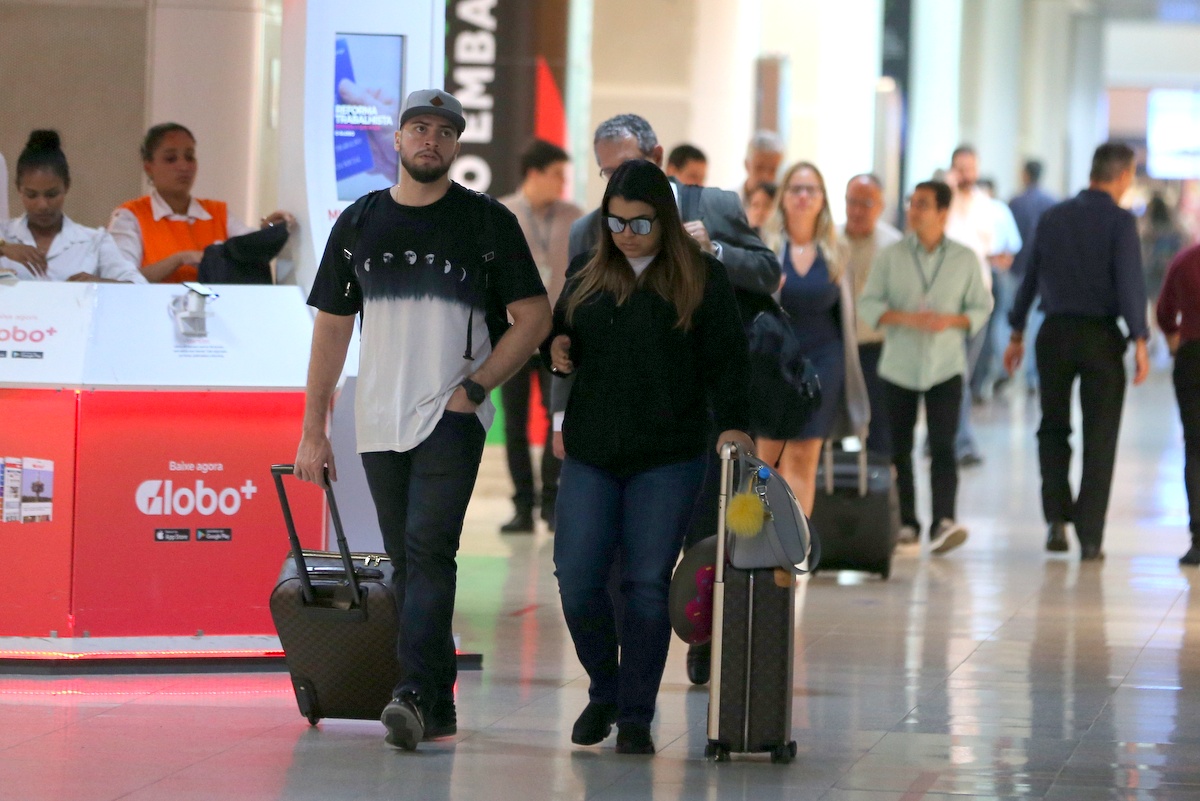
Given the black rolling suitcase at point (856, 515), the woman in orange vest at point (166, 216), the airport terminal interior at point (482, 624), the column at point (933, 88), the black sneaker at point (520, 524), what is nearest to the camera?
the airport terminal interior at point (482, 624)

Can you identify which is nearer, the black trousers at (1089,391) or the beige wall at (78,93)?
the beige wall at (78,93)

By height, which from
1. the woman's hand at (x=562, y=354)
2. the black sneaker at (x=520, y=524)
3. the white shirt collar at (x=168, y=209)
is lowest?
the black sneaker at (x=520, y=524)

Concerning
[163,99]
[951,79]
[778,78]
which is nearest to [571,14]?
[778,78]

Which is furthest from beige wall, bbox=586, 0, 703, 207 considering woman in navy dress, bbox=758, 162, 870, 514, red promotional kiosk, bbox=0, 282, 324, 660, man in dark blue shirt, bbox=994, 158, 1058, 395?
red promotional kiosk, bbox=0, 282, 324, 660

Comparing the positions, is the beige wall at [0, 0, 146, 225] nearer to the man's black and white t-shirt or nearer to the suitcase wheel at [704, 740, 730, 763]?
the man's black and white t-shirt

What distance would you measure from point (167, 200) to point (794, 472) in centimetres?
266

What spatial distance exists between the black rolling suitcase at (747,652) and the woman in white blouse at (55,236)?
8.16 feet

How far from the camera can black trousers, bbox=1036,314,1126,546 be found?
362 inches

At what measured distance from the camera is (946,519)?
960 cm

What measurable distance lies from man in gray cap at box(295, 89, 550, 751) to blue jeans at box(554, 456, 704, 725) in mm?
289

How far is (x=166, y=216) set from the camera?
22.2ft

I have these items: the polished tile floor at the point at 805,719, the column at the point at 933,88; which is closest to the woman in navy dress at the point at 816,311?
the polished tile floor at the point at 805,719

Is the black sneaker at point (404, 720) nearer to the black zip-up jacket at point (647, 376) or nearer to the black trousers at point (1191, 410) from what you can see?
the black zip-up jacket at point (647, 376)

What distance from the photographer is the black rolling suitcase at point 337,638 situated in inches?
206
